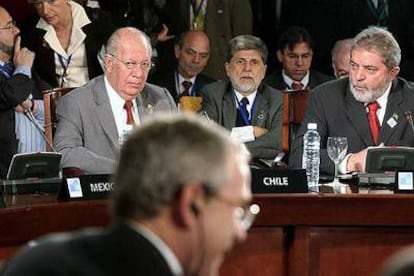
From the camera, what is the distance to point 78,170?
504 centimetres

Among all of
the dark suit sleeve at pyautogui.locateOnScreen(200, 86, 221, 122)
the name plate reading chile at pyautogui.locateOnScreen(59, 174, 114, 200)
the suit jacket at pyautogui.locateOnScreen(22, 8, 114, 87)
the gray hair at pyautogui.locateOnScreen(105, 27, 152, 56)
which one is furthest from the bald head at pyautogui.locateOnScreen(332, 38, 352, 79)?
the name plate reading chile at pyautogui.locateOnScreen(59, 174, 114, 200)

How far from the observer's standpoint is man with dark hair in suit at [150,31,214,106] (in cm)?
748

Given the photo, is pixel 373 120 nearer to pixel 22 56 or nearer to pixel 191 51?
pixel 22 56

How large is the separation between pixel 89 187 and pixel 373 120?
162 centimetres

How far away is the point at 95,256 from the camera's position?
1.72 meters

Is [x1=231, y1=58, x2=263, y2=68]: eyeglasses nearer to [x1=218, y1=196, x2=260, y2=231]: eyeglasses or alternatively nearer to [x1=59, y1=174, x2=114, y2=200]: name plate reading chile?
[x1=59, y1=174, x2=114, y2=200]: name plate reading chile

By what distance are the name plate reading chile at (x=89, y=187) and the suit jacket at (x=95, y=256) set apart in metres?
2.79

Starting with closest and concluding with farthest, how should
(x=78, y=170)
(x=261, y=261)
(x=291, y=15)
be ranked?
(x=261, y=261), (x=78, y=170), (x=291, y=15)

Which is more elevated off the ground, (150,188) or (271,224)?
(150,188)

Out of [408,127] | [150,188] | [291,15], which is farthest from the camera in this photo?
[291,15]

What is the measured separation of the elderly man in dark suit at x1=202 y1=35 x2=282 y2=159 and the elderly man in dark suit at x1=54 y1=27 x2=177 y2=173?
1.04 metres

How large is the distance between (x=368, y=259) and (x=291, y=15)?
3.48 metres

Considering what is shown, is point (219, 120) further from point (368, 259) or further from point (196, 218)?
point (196, 218)

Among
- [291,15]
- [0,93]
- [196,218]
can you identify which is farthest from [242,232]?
[291,15]
